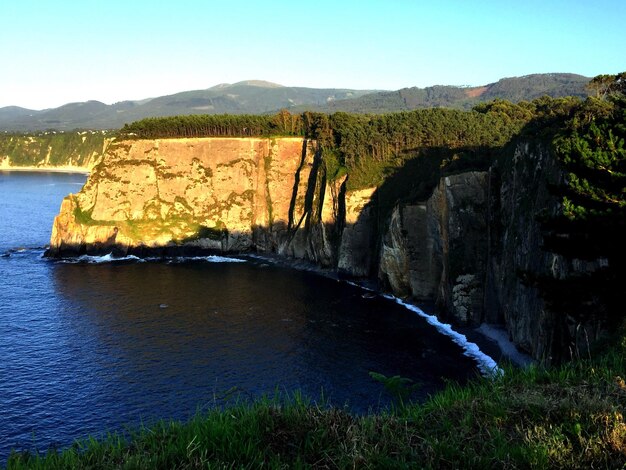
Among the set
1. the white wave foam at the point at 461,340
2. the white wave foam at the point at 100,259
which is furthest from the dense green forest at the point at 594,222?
the white wave foam at the point at 100,259

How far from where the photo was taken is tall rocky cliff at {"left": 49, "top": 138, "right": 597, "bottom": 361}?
6391 centimetres

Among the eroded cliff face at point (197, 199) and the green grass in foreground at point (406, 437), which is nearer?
the green grass in foreground at point (406, 437)

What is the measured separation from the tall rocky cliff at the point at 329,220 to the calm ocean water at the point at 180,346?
8.42 metres

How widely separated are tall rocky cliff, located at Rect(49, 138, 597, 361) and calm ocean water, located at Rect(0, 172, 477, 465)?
8419 mm

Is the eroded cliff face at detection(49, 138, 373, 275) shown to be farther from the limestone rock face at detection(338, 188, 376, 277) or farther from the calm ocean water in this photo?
the calm ocean water

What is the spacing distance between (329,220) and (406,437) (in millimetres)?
105654

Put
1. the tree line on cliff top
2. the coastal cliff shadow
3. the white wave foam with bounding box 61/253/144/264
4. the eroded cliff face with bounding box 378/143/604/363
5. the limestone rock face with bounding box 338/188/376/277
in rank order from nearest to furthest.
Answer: the tree line on cliff top → the eroded cliff face with bounding box 378/143/604/363 → the coastal cliff shadow → the limestone rock face with bounding box 338/188/376/277 → the white wave foam with bounding box 61/253/144/264

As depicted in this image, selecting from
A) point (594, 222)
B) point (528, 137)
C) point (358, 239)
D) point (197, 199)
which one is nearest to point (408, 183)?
point (358, 239)

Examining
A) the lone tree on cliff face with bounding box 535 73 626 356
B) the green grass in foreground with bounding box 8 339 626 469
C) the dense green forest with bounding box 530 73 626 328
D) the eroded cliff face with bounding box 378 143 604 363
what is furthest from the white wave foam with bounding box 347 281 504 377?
the green grass in foreground with bounding box 8 339 626 469

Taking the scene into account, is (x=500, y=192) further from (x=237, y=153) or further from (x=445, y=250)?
(x=237, y=153)

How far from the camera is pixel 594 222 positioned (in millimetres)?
25547

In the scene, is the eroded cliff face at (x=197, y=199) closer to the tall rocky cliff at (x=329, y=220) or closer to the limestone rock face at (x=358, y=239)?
the tall rocky cliff at (x=329, y=220)

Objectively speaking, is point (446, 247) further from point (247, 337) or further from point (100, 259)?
point (100, 259)

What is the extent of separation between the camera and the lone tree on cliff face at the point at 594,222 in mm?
25141
